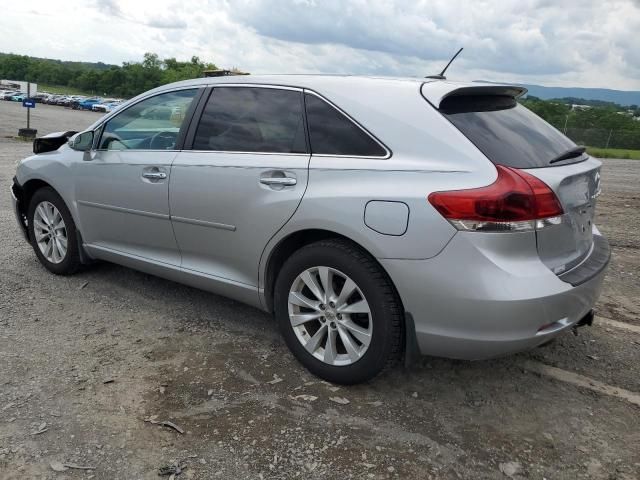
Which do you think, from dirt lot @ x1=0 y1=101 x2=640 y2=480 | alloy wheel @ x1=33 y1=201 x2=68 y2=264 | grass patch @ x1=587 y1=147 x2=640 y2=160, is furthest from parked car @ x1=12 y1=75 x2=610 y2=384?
grass patch @ x1=587 y1=147 x2=640 y2=160

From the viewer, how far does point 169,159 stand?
3.90m

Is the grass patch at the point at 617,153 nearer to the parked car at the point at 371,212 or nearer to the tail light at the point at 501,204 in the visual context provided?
the parked car at the point at 371,212

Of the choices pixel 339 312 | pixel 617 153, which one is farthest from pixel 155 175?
pixel 617 153

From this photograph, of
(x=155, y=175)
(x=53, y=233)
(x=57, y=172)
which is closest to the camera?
(x=155, y=175)

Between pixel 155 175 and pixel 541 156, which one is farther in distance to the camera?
pixel 155 175

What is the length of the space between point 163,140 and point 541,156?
250 centimetres

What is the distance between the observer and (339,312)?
3127mm

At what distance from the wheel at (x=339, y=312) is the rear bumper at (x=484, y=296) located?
13 centimetres

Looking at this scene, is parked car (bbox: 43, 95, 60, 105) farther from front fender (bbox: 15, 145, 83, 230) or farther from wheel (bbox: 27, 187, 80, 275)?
wheel (bbox: 27, 187, 80, 275)

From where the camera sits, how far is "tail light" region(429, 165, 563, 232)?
2.65m

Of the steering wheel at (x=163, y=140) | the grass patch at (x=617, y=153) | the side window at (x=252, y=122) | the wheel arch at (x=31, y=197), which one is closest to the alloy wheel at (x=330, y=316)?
the side window at (x=252, y=122)

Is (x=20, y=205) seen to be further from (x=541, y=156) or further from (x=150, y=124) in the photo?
(x=541, y=156)

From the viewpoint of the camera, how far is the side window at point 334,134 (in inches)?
121

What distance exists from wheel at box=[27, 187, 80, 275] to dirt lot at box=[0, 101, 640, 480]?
0.50 m
